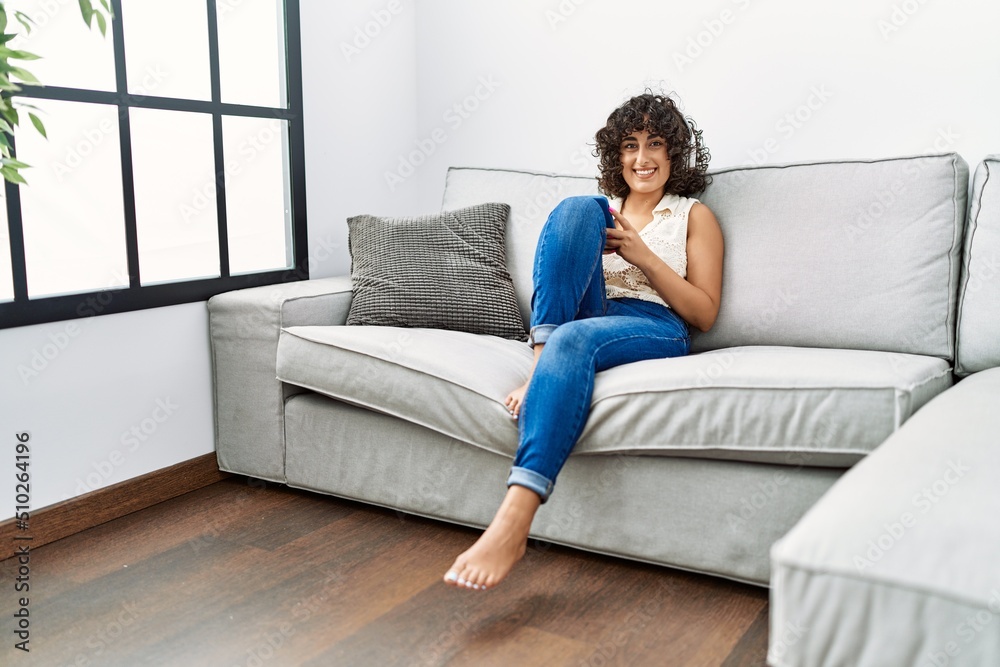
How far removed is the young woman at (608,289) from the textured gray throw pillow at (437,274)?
Answer: 1.14 ft

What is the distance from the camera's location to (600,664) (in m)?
1.38

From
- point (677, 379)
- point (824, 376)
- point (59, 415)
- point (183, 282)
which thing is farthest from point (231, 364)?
point (824, 376)

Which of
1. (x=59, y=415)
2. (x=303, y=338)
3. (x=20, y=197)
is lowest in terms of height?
(x=59, y=415)

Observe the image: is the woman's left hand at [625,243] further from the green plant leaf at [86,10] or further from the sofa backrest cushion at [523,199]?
the green plant leaf at [86,10]

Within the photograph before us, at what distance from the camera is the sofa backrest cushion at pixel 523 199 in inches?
96.0

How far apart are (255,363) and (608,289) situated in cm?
100

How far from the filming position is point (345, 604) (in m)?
1.61

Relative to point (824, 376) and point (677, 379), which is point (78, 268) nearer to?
point (677, 379)

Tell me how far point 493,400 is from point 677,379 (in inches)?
15.8

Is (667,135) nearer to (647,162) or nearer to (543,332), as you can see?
(647,162)

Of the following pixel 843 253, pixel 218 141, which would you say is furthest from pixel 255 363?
pixel 843 253

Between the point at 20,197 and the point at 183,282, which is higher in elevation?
the point at 20,197

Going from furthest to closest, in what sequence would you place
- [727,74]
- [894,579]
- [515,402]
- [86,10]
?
[727,74], [515,402], [86,10], [894,579]

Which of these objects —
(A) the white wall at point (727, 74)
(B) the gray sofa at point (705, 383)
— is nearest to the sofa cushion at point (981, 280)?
(B) the gray sofa at point (705, 383)
